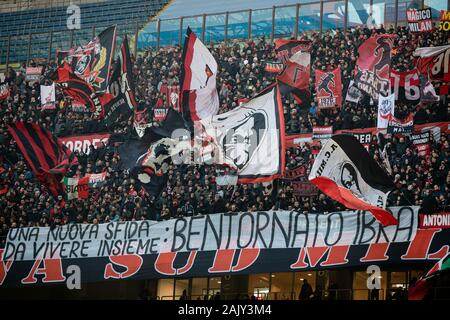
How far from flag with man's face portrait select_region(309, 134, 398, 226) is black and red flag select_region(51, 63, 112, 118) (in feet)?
29.1

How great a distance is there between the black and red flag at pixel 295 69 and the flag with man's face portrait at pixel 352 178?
4776 millimetres

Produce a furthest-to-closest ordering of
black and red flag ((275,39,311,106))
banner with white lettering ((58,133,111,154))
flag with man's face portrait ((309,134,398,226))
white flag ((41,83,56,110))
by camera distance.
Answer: white flag ((41,83,56,110)) < banner with white lettering ((58,133,111,154)) < black and red flag ((275,39,311,106)) < flag with man's face portrait ((309,134,398,226))

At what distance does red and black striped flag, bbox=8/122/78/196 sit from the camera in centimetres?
2405

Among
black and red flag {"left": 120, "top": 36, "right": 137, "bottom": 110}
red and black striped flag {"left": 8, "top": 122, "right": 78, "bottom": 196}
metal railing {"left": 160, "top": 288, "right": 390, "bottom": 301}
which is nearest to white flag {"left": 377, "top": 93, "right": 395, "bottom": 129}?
metal railing {"left": 160, "top": 288, "right": 390, "bottom": 301}

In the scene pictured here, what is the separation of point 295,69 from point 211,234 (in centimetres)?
579

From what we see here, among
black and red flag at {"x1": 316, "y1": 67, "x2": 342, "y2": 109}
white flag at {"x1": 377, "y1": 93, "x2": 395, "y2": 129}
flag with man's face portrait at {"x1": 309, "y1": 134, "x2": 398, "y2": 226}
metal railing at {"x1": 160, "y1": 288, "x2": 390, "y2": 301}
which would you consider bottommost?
metal railing at {"x1": 160, "y1": 288, "x2": 390, "y2": 301}

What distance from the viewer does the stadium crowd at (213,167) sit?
68.9ft

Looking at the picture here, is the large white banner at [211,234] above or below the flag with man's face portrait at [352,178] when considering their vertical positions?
below

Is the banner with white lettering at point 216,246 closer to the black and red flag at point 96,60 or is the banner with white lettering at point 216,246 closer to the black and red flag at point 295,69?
the black and red flag at point 295,69

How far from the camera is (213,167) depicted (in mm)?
23719

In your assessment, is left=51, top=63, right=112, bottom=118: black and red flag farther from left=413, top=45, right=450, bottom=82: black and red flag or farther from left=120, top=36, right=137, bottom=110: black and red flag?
left=413, top=45, right=450, bottom=82: black and red flag

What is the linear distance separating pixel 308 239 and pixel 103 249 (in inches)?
208

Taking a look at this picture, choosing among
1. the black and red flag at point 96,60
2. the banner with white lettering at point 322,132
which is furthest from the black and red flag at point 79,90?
the banner with white lettering at point 322,132

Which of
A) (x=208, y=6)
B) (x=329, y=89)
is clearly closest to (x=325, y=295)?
(x=329, y=89)
